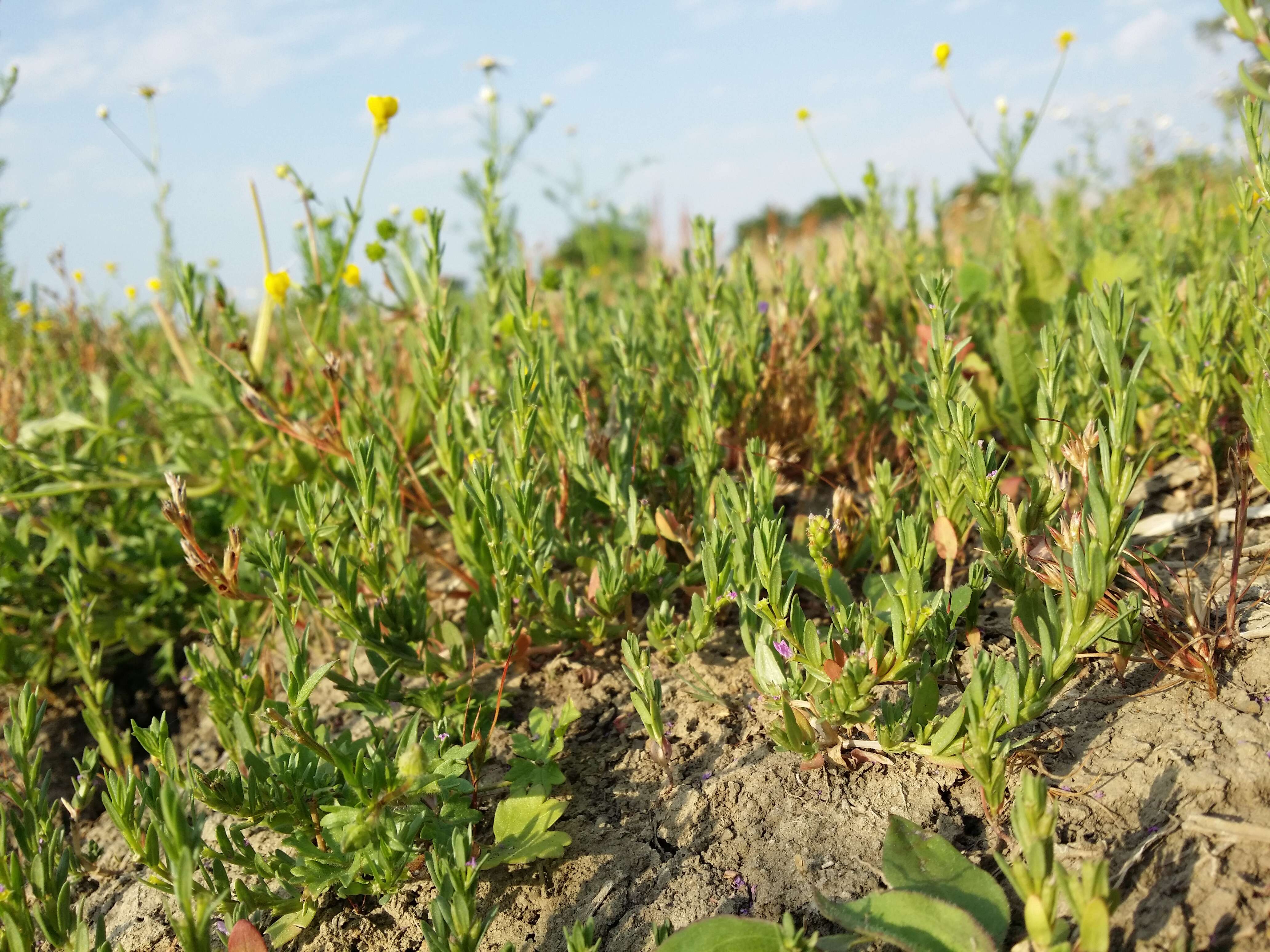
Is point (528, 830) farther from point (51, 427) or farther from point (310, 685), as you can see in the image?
point (51, 427)

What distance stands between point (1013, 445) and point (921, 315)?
0.73 m

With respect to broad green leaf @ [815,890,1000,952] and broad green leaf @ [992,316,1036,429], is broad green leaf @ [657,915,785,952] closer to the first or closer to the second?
broad green leaf @ [815,890,1000,952]

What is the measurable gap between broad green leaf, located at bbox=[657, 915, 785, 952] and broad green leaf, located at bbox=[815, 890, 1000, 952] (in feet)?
0.31

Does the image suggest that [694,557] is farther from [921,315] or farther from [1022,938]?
[921,315]

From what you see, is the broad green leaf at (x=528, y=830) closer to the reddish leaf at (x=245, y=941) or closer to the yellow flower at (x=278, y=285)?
the reddish leaf at (x=245, y=941)

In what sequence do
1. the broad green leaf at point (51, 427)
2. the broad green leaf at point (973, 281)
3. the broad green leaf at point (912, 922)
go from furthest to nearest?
the broad green leaf at point (973, 281), the broad green leaf at point (51, 427), the broad green leaf at point (912, 922)

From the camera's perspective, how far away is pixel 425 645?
6.66ft

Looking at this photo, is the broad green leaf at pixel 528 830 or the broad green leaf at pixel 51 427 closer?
the broad green leaf at pixel 528 830

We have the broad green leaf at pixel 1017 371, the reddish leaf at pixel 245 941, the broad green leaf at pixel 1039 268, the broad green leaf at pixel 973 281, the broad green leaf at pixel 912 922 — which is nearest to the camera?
the broad green leaf at pixel 912 922

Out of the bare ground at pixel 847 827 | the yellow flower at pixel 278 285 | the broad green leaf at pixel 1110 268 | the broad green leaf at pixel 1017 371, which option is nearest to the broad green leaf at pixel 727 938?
the bare ground at pixel 847 827

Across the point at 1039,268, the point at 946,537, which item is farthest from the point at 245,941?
the point at 1039,268

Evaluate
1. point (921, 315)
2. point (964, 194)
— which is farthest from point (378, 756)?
point (964, 194)

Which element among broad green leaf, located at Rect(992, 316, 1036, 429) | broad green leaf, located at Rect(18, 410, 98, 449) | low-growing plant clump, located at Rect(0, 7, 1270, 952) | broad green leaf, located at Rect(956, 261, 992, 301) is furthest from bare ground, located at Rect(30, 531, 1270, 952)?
broad green leaf, located at Rect(956, 261, 992, 301)

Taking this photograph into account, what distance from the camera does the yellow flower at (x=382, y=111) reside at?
270 centimetres
